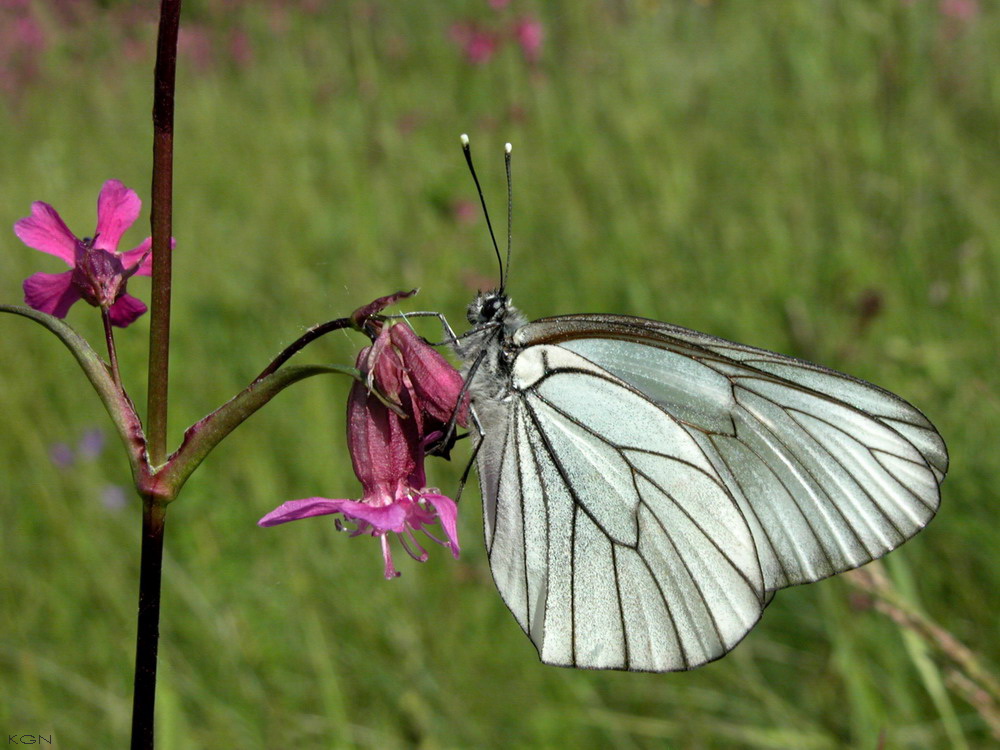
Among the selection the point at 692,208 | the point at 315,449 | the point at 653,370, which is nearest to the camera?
the point at 653,370

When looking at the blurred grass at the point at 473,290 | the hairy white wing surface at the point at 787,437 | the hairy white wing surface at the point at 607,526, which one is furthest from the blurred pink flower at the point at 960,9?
the hairy white wing surface at the point at 607,526

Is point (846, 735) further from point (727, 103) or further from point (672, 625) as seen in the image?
point (727, 103)

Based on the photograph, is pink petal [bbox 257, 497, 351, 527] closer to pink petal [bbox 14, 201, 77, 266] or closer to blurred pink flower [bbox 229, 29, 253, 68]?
pink petal [bbox 14, 201, 77, 266]

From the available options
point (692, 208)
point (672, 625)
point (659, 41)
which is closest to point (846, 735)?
point (672, 625)

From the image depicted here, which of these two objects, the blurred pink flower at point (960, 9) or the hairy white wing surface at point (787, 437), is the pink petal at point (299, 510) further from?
the blurred pink flower at point (960, 9)

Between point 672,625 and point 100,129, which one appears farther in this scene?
point 100,129

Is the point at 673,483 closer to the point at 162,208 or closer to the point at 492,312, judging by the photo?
the point at 492,312

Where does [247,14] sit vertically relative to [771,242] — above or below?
above
